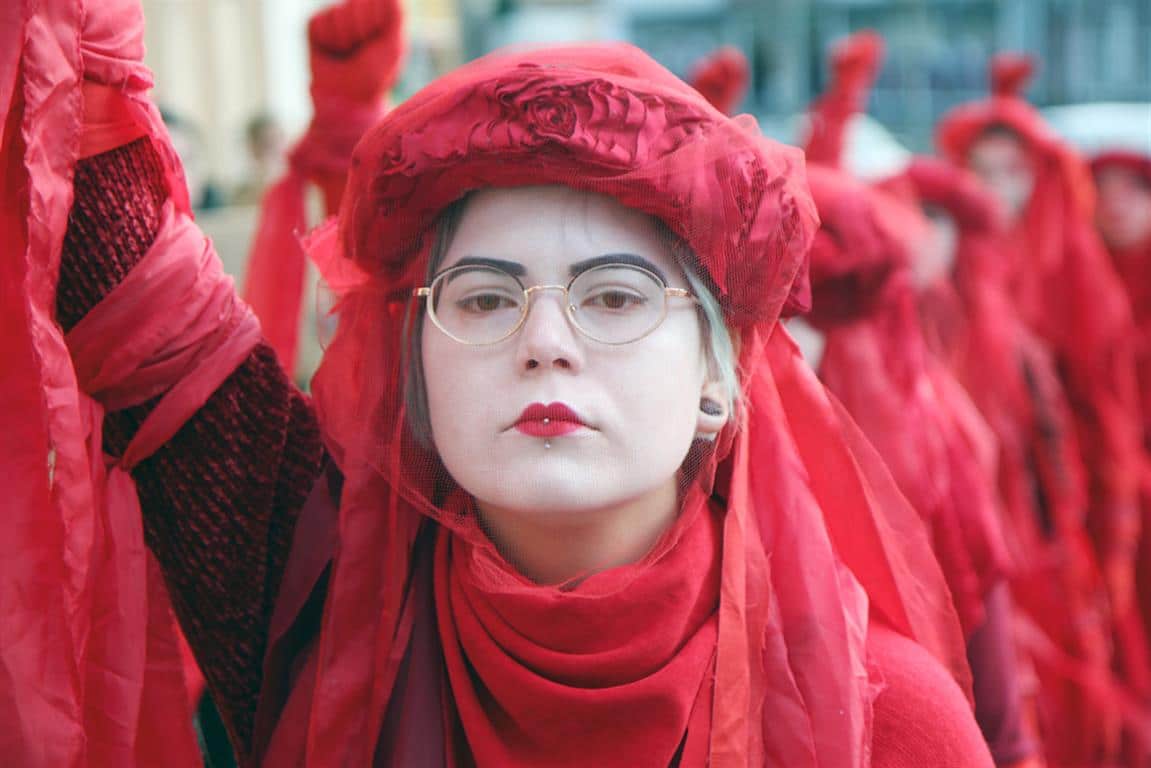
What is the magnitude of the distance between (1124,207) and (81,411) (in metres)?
5.19

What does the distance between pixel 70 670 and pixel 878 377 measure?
205cm

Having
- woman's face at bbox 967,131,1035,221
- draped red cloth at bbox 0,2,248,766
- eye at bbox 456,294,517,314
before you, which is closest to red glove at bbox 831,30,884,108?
woman's face at bbox 967,131,1035,221

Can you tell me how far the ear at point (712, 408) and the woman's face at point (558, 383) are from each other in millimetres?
73

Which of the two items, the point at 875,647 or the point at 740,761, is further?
the point at 875,647

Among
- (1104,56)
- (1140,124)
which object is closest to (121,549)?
(1140,124)

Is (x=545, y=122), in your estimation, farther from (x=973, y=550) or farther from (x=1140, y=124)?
(x=1140, y=124)

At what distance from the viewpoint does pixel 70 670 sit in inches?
57.0

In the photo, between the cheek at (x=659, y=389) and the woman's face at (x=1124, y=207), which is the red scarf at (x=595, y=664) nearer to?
the cheek at (x=659, y=389)

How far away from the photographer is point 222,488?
1.69 meters

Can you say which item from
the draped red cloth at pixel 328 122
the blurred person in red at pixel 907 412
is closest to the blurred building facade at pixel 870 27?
the blurred person in red at pixel 907 412

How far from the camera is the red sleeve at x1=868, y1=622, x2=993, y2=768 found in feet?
5.38

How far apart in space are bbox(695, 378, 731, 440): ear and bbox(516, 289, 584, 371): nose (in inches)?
8.9

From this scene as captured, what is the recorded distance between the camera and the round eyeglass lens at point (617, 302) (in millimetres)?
1581

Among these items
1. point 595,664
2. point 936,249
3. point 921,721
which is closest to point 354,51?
point 595,664
